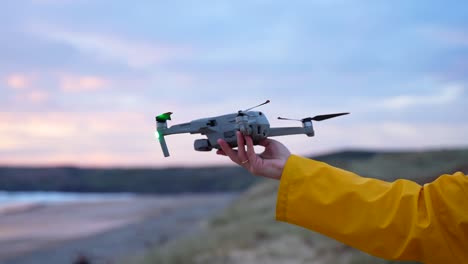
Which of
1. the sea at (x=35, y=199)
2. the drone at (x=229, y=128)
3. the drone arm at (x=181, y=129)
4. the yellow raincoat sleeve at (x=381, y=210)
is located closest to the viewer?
the yellow raincoat sleeve at (x=381, y=210)

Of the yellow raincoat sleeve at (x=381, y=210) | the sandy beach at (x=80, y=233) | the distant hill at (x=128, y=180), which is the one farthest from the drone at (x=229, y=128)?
the distant hill at (x=128, y=180)

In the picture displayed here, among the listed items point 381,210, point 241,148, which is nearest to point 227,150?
point 241,148

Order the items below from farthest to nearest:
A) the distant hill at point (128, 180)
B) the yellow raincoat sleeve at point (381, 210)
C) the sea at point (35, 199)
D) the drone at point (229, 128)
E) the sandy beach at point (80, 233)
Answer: the distant hill at point (128, 180) < the sea at point (35, 199) < the sandy beach at point (80, 233) < the drone at point (229, 128) < the yellow raincoat sleeve at point (381, 210)

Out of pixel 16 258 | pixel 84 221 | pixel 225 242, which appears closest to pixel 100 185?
pixel 84 221

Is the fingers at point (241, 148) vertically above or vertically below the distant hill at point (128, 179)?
above

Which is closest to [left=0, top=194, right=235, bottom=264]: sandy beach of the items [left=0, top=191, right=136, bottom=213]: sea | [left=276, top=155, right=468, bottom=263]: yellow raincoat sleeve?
[left=0, top=191, right=136, bottom=213]: sea

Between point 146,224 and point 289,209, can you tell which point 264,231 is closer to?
point 289,209

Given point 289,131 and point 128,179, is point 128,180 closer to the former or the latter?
point 128,179

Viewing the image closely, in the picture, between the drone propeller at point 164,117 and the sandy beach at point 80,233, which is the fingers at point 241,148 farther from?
the sandy beach at point 80,233

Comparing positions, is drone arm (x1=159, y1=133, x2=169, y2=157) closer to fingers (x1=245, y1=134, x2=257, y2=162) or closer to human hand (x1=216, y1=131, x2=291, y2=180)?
human hand (x1=216, y1=131, x2=291, y2=180)
